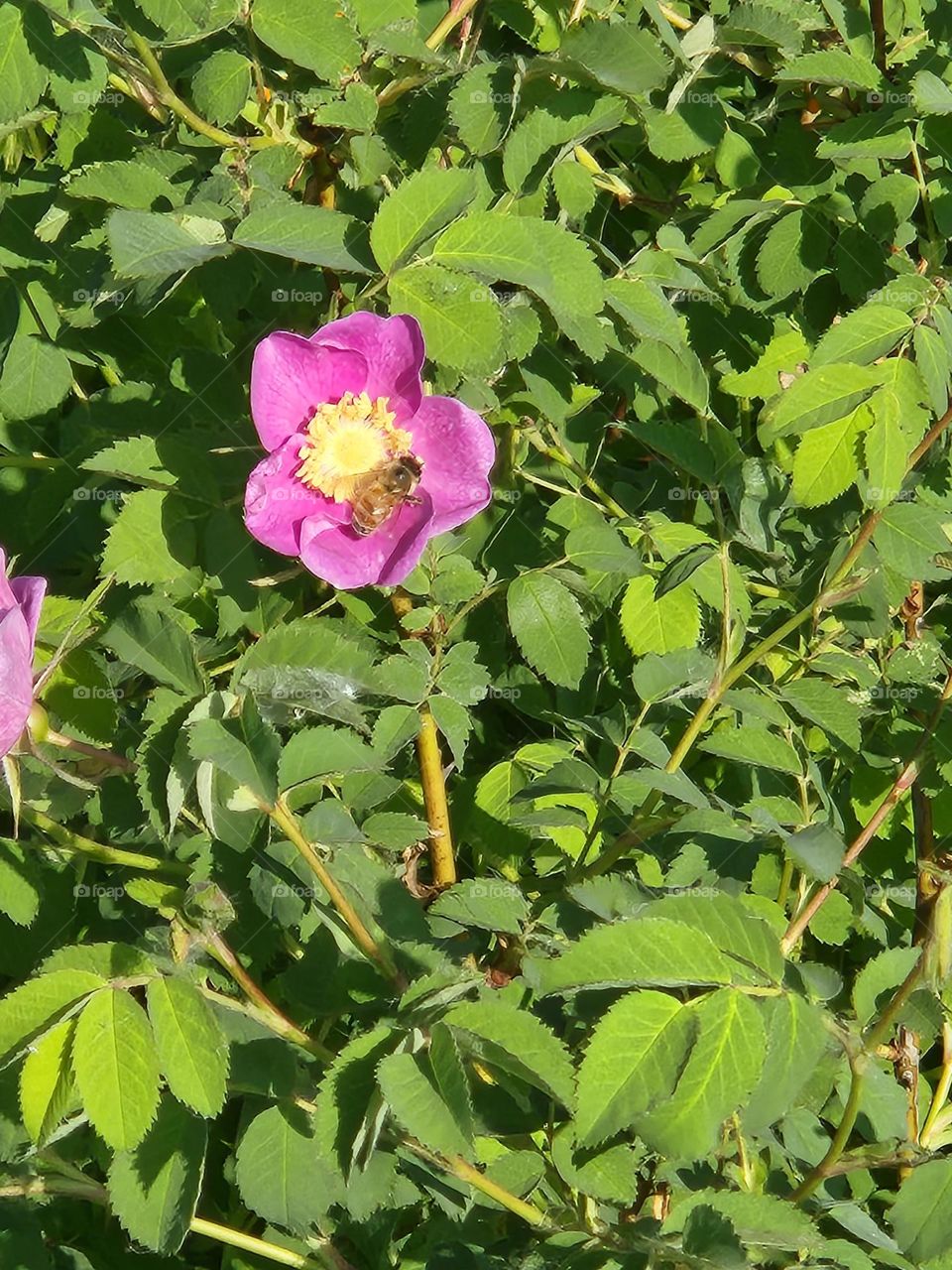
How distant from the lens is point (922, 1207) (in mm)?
1563

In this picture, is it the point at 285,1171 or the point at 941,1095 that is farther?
the point at 941,1095

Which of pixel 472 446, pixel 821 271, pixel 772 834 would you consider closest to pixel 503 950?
pixel 772 834

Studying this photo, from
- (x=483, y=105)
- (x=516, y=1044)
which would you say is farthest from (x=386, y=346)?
(x=516, y=1044)

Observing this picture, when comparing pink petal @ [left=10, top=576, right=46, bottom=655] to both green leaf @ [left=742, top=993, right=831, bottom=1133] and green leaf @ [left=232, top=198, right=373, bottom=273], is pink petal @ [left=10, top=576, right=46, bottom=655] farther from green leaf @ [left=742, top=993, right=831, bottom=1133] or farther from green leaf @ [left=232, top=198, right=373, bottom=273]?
green leaf @ [left=742, top=993, right=831, bottom=1133]

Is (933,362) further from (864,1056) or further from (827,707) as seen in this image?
(864,1056)

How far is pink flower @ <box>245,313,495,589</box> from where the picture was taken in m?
1.58

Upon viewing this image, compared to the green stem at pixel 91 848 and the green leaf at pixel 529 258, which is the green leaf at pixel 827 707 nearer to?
the green leaf at pixel 529 258

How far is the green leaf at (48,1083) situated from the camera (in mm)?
1298

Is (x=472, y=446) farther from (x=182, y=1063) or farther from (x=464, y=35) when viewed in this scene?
(x=182, y=1063)

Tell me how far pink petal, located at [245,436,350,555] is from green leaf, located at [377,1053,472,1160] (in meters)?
0.62

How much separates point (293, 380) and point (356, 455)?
132mm

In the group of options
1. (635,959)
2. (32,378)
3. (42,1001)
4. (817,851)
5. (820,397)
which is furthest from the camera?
(32,378)

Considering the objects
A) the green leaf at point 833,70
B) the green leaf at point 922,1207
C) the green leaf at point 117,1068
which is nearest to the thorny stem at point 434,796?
the green leaf at point 117,1068

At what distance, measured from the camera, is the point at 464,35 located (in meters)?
1.83
